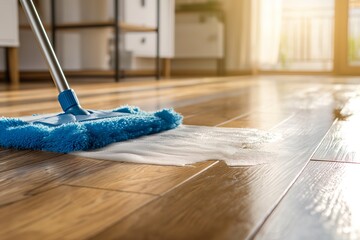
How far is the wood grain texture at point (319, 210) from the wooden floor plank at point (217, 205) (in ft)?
0.04

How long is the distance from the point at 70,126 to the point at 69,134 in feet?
0.05

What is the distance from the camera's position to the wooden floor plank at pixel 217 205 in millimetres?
406

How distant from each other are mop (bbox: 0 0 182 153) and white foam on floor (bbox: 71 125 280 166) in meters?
0.02

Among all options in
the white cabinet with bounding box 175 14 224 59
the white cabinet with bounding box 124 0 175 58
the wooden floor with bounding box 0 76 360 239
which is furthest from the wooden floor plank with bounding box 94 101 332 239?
the white cabinet with bounding box 175 14 224 59

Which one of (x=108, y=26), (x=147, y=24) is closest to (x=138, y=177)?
(x=108, y=26)

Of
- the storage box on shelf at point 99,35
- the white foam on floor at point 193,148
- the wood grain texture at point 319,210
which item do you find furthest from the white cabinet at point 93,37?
the wood grain texture at point 319,210

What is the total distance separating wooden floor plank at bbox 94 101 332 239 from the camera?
406mm

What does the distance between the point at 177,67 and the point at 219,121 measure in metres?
4.41

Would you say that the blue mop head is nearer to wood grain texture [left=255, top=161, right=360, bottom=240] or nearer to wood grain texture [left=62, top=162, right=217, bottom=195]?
wood grain texture [left=62, top=162, right=217, bottom=195]

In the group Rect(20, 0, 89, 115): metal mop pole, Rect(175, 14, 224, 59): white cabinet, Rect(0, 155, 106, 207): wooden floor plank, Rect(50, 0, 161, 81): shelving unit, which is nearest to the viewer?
Rect(0, 155, 106, 207): wooden floor plank

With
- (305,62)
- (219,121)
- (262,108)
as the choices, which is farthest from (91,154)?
(305,62)

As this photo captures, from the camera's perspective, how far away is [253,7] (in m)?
5.03

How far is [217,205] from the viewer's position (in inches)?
18.9

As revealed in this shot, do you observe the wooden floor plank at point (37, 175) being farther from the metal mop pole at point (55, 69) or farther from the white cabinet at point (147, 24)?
the white cabinet at point (147, 24)
